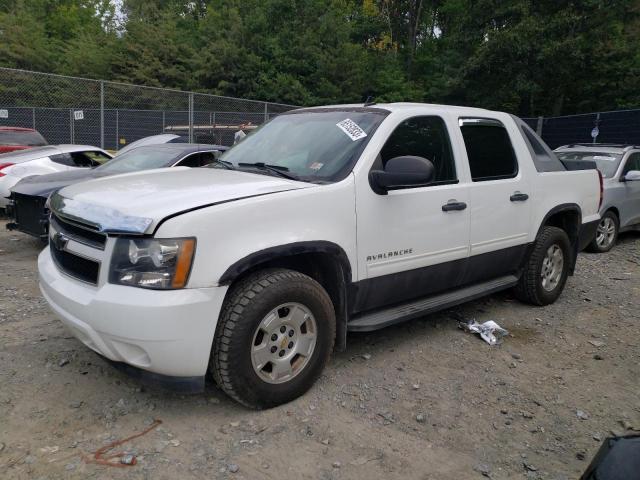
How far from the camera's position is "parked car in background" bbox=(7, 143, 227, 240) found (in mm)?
5961

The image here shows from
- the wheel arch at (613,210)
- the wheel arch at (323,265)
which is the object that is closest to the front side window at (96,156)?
the wheel arch at (323,265)

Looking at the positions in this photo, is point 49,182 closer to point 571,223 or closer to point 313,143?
point 313,143

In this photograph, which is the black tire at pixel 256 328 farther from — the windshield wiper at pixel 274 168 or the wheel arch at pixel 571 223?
the wheel arch at pixel 571 223

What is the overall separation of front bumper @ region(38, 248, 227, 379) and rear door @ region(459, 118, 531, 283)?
2335 millimetres

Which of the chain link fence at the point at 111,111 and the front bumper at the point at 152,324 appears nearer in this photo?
the front bumper at the point at 152,324

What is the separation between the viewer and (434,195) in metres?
3.80

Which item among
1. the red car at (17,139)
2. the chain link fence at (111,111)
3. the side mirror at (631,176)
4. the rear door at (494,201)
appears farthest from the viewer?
the chain link fence at (111,111)

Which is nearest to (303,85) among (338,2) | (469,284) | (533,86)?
(338,2)

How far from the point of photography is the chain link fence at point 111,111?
14.6 m

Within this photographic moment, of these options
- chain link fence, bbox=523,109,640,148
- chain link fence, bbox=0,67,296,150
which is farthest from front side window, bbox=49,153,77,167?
chain link fence, bbox=523,109,640,148

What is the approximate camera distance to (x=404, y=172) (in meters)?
3.30

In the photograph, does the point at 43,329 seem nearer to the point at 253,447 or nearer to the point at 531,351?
the point at 253,447

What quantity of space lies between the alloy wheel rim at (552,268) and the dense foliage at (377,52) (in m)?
20.1

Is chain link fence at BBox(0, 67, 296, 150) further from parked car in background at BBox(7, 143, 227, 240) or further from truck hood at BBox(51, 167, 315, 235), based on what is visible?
truck hood at BBox(51, 167, 315, 235)
